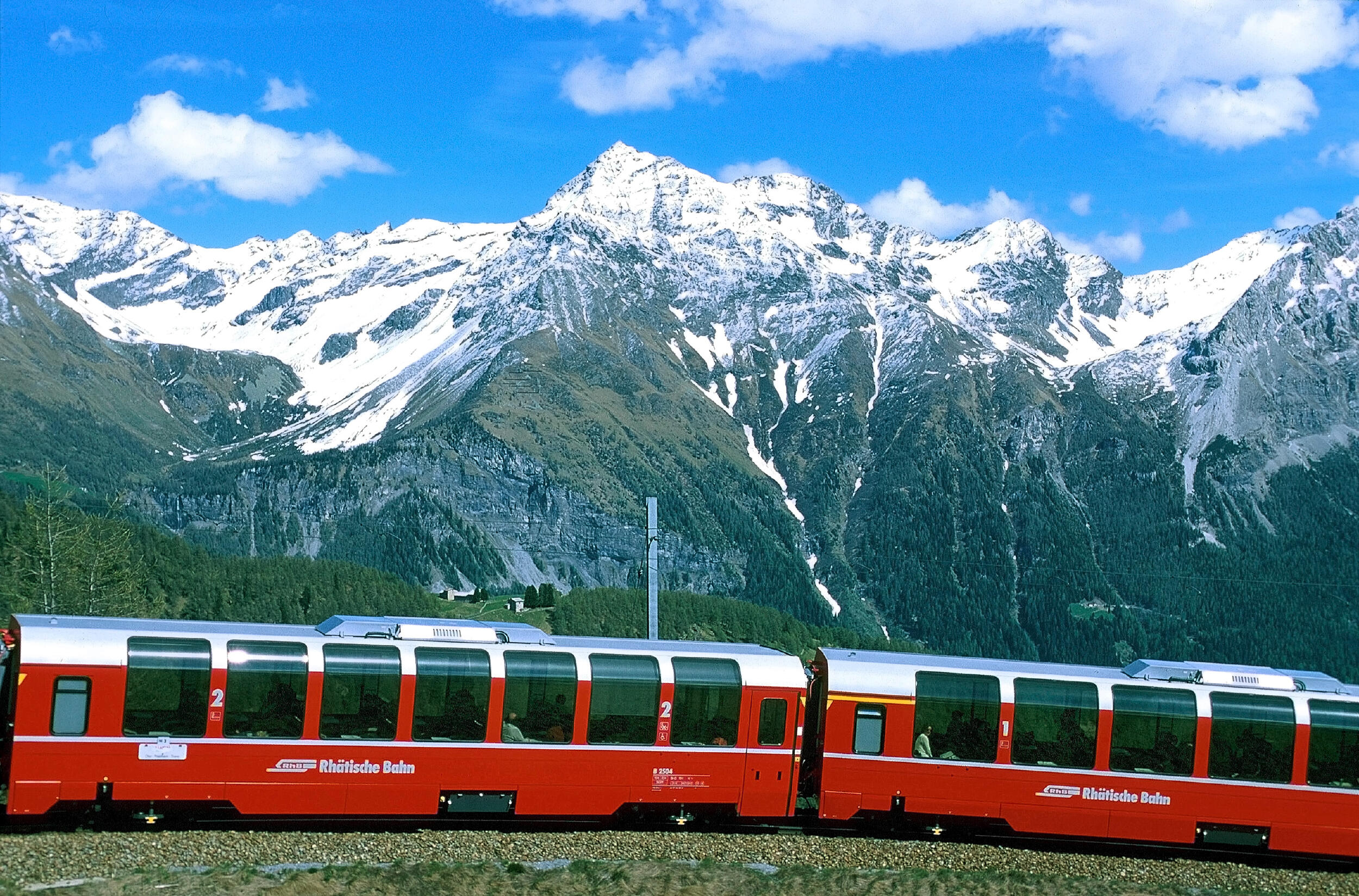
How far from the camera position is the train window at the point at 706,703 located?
3903cm

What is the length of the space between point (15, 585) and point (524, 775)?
2579 inches

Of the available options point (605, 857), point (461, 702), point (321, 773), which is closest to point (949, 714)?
point (605, 857)

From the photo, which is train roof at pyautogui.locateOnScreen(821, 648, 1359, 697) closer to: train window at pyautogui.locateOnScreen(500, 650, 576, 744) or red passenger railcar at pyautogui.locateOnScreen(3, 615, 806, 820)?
red passenger railcar at pyautogui.locateOnScreen(3, 615, 806, 820)

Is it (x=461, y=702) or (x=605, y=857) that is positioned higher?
(x=461, y=702)

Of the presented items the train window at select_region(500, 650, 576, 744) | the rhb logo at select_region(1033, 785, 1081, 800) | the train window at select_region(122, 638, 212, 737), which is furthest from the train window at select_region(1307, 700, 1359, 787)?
the train window at select_region(122, 638, 212, 737)

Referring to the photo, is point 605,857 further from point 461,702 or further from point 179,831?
point 179,831

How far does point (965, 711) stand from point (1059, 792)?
3.53 m

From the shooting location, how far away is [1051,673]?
4081 centimetres

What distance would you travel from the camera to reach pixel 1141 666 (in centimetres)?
4194

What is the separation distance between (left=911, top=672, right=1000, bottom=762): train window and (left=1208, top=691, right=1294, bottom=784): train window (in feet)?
21.4

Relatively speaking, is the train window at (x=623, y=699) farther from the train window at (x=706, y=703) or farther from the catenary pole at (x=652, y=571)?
the catenary pole at (x=652, y=571)

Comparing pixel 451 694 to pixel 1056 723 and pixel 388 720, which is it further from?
pixel 1056 723

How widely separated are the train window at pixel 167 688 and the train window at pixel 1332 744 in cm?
3072

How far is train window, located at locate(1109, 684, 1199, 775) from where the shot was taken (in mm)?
40562
